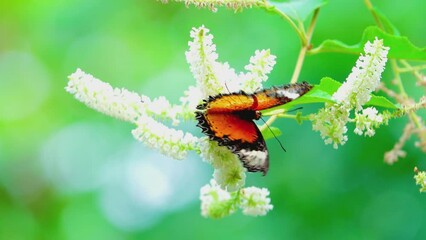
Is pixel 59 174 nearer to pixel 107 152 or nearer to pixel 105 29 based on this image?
pixel 107 152

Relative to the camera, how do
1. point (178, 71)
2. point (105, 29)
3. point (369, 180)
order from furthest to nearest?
point (105, 29) < point (178, 71) < point (369, 180)

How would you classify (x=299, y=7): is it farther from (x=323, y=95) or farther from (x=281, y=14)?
(x=323, y=95)

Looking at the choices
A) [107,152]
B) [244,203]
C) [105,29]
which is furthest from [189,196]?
[244,203]

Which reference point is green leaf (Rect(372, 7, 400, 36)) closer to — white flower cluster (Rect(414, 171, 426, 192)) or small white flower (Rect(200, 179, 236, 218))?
white flower cluster (Rect(414, 171, 426, 192))

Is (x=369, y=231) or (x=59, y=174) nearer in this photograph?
(x=369, y=231)

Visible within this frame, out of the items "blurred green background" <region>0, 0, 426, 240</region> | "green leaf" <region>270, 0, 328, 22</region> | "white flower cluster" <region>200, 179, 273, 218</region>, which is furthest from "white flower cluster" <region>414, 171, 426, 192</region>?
"blurred green background" <region>0, 0, 426, 240</region>
